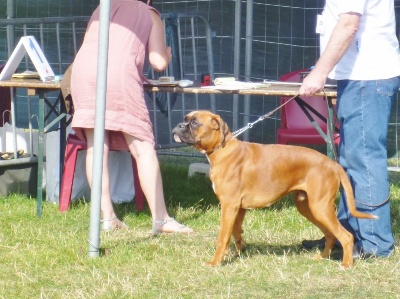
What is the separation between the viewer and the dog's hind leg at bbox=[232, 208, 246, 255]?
237 inches

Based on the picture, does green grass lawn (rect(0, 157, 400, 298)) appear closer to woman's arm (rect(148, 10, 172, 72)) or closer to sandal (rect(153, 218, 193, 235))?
sandal (rect(153, 218, 193, 235))

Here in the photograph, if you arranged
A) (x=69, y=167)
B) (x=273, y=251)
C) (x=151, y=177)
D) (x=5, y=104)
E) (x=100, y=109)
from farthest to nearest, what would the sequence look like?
1. (x=5, y=104)
2. (x=69, y=167)
3. (x=151, y=177)
4. (x=273, y=251)
5. (x=100, y=109)

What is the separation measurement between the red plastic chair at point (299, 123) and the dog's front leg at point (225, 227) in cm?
272

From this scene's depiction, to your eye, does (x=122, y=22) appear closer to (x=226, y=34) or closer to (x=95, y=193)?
(x=95, y=193)

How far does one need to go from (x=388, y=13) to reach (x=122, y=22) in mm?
1906

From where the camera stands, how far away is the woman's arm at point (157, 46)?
670 cm

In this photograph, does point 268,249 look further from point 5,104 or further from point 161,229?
A: point 5,104

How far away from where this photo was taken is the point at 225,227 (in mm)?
5746

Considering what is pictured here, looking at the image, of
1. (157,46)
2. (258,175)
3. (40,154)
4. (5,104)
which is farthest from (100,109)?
(5,104)

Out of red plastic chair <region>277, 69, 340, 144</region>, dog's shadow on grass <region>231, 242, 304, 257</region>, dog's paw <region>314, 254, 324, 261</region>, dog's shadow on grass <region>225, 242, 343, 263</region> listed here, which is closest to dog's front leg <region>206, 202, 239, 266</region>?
dog's shadow on grass <region>225, 242, 343, 263</region>

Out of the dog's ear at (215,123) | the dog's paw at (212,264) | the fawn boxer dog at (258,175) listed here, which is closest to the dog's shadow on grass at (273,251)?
the dog's paw at (212,264)

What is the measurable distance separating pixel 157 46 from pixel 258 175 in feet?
4.65

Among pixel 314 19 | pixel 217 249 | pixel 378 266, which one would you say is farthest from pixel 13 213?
pixel 314 19

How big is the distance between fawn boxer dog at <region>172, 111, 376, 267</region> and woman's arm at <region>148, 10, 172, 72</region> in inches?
40.1
